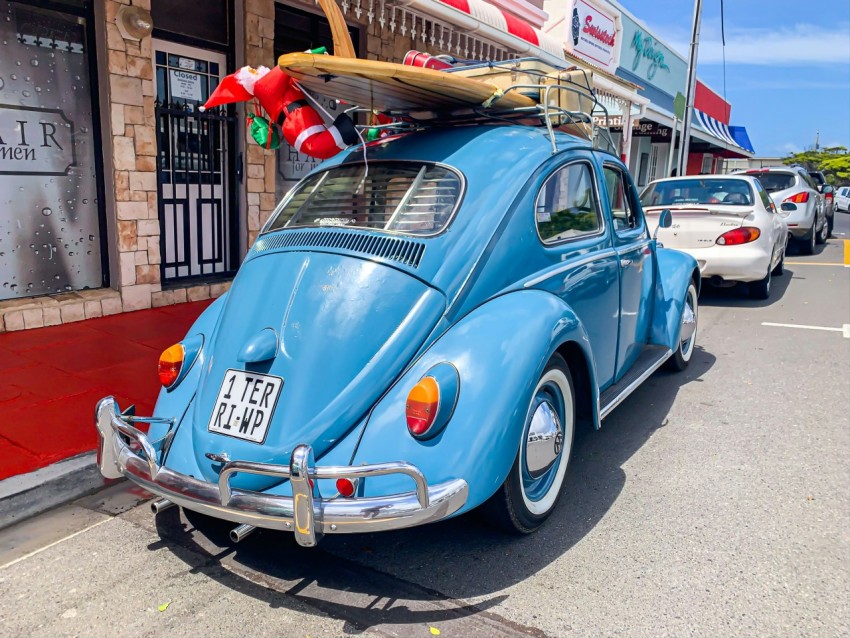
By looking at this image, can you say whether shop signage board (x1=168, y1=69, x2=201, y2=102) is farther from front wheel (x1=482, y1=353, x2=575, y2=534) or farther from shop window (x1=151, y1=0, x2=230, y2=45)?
front wheel (x1=482, y1=353, x2=575, y2=534)

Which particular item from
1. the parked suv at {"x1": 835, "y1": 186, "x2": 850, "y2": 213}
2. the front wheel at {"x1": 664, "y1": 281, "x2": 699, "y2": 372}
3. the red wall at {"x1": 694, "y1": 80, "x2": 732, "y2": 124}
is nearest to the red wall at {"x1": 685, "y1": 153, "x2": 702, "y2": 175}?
the red wall at {"x1": 694, "y1": 80, "x2": 732, "y2": 124}

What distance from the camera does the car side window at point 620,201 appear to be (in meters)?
4.47

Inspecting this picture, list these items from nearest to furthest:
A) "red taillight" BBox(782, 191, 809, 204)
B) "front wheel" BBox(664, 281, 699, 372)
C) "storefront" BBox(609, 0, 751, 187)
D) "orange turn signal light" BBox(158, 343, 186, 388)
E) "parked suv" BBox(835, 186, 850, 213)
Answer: "orange turn signal light" BBox(158, 343, 186, 388)
"front wheel" BBox(664, 281, 699, 372)
"red taillight" BBox(782, 191, 809, 204)
"storefront" BBox(609, 0, 751, 187)
"parked suv" BBox(835, 186, 850, 213)

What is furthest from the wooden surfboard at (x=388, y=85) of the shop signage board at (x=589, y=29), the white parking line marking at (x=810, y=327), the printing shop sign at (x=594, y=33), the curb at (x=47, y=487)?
the printing shop sign at (x=594, y=33)

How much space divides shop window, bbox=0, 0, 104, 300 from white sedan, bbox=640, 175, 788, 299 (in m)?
6.56

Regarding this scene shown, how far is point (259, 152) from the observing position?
7773 mm

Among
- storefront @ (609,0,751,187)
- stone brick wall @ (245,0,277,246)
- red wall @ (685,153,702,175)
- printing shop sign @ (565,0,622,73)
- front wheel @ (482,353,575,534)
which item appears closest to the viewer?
front wheel @ (482,353,575,534)

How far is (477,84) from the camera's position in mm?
3496

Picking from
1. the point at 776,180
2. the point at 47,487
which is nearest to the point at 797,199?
the point at 776,180

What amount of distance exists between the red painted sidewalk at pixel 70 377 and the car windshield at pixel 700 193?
20.2 feet

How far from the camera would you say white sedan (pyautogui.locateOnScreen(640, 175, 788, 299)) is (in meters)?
8.29

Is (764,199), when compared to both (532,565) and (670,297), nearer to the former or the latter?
(670,297)

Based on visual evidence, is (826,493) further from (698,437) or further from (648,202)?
(648,202)

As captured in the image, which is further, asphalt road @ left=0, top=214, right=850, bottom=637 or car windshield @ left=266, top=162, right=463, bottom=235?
car windshield @ left=266, top=162, right=463, bottom=235
